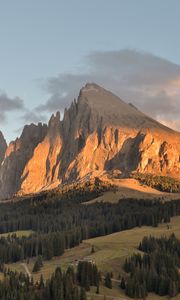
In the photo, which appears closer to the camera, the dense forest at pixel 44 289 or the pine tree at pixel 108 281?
the dense forest at pixel 44 289

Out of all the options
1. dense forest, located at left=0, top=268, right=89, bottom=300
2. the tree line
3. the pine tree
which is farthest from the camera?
the pine tree

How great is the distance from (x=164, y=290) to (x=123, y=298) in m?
16.7

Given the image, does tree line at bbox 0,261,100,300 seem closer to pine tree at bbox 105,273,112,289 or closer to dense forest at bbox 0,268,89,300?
dense forest at bbox 0,268,89,300

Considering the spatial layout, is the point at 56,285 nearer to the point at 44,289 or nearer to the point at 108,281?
the point at 44,289

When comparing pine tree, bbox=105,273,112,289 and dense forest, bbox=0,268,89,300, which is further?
pine tree, bbox=105,273,112,289

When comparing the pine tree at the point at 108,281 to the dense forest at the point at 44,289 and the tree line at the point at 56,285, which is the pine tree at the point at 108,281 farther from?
the dense forest at the point at 44,289

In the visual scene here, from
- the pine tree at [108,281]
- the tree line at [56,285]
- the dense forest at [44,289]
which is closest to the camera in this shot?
the dense forest at [44,289]

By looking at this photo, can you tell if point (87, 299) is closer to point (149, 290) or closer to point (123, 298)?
point (123, 298)

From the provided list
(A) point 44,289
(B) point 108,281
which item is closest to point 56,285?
(A) point 44,289

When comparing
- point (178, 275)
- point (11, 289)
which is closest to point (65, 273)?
point (11, 289)

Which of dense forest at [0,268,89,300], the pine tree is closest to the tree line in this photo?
dense forest at [0,268,89,300]

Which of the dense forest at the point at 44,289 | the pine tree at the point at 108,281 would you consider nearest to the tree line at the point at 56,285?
the dense forest at the point at 44,289

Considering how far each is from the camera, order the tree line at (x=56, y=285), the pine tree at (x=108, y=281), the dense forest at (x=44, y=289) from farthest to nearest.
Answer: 1. the pine tree at (x=108, y=281)
2. the tree line at (x=56, y=285)
3. the dense forest at (x=44, y=289)

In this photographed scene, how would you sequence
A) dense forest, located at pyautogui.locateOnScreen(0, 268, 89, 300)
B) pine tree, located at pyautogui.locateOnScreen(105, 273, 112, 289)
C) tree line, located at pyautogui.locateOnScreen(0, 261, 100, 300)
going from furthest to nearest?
pine tree, located at pyautogui.locateOnScreen(105, 273, 112, 289)
tree line, located at pyautogui.locateOnScreen(0, 261, 100, 300)
dense forest, located at pyautogui.locateOnScreen(0, 268, 89, 300)
